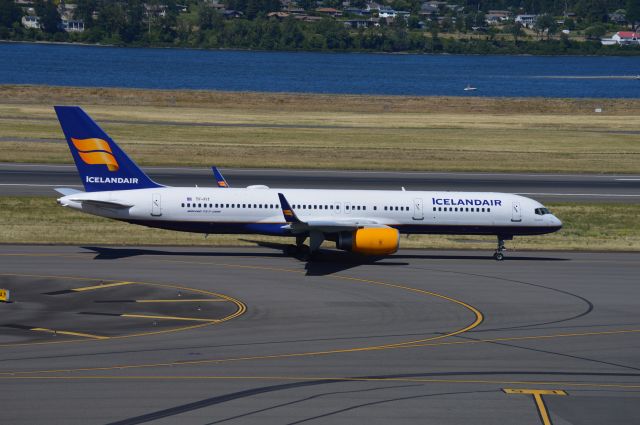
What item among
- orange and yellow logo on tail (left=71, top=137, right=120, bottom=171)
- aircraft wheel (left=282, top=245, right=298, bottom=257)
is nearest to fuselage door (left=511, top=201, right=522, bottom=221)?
aircraft wheel (left=282, top=245, right=298, bottom=257)

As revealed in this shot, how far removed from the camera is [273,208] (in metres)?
53.2

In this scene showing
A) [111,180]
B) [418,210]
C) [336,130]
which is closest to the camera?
[111,180]

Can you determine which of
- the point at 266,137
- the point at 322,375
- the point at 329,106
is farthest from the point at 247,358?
the point at 329,106

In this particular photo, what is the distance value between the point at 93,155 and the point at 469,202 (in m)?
20.4

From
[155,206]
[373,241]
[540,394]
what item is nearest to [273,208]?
[373,241]

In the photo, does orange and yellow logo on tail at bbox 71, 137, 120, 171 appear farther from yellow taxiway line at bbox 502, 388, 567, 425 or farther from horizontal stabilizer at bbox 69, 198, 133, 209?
yellow taxiway line at bbox 502, 388, 567, 425

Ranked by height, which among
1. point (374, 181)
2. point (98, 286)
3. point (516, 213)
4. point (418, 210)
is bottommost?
point (374, 181)

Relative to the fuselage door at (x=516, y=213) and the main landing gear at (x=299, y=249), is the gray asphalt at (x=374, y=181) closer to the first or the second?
the fuselage door at (x=516, y=213)

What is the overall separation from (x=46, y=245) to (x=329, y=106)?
8467 cm

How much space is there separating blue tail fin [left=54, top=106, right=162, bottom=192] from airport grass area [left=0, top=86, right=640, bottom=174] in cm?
3091

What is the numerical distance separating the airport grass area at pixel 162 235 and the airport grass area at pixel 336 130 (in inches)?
841

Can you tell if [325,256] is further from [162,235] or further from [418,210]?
[162,235]

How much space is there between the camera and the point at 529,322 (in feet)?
136

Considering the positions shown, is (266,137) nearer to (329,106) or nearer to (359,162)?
(359,162)
